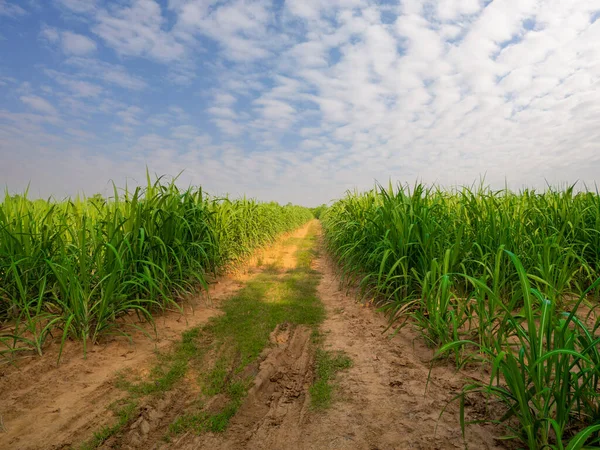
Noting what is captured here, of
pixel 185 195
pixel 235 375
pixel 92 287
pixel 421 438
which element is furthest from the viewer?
pixel 185 195

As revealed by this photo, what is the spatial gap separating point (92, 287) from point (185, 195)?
1.74 metres

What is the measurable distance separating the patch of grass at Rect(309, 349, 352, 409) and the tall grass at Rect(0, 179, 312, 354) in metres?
1.49

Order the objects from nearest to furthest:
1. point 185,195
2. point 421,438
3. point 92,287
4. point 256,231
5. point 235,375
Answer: point 421,438, point 235,375, point 92,287, point 185,195, point 256,231

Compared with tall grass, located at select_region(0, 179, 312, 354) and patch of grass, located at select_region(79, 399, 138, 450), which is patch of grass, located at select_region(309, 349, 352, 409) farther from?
tall grass, located at select_region(0, 179, 312, 354)

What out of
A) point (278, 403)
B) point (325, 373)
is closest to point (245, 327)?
point (325, 373)

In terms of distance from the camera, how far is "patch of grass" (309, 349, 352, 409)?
2.08 meters

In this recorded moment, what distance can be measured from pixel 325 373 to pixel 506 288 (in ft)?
7.30

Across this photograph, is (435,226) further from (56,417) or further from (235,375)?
(56,417)

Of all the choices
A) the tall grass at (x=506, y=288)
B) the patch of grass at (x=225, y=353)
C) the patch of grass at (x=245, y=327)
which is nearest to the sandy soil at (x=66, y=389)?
the patch of grass at (x=225, y=353)

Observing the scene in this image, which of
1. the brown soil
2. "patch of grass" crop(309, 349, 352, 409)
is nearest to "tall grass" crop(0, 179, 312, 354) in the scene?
the brown soil

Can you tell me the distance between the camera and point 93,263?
9.38ft

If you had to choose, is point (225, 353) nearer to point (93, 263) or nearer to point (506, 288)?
point (93, 263)

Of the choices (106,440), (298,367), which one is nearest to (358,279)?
(298,367)

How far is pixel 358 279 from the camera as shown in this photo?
189 inches
